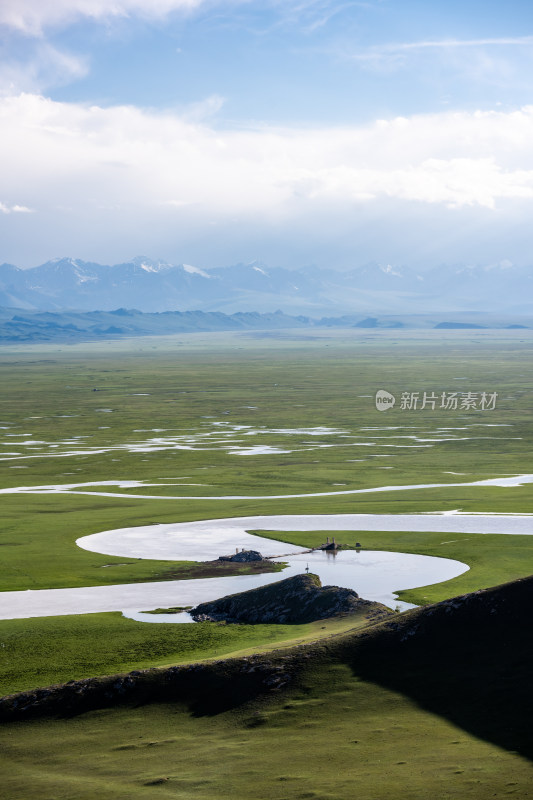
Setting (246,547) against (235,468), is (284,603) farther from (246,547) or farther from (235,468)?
(235,468)

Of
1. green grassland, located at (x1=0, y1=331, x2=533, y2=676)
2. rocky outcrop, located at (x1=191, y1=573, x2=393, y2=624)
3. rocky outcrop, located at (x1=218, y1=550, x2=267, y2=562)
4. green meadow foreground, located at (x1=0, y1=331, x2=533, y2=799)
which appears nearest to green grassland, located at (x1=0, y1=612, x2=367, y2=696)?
green meadow foreground, located at (x1=0, y1=331, x2=533, y2=799)

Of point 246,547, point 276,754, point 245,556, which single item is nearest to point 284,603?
point 245,556

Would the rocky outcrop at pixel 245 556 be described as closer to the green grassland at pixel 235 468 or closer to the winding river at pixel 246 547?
the winding river at pixel 246 547

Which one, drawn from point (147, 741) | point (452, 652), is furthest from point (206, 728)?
point (452, 652)

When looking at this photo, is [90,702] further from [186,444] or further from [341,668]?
[186,444]

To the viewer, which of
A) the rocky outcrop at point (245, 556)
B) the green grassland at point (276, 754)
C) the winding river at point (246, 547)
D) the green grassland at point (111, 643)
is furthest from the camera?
the rocky outcrop at point (245, 556)

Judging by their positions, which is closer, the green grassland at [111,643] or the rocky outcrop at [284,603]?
the green grassland at [111,643]

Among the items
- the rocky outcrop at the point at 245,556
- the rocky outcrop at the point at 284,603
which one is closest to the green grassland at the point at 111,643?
the rocky outcrop at the point at 284,603
